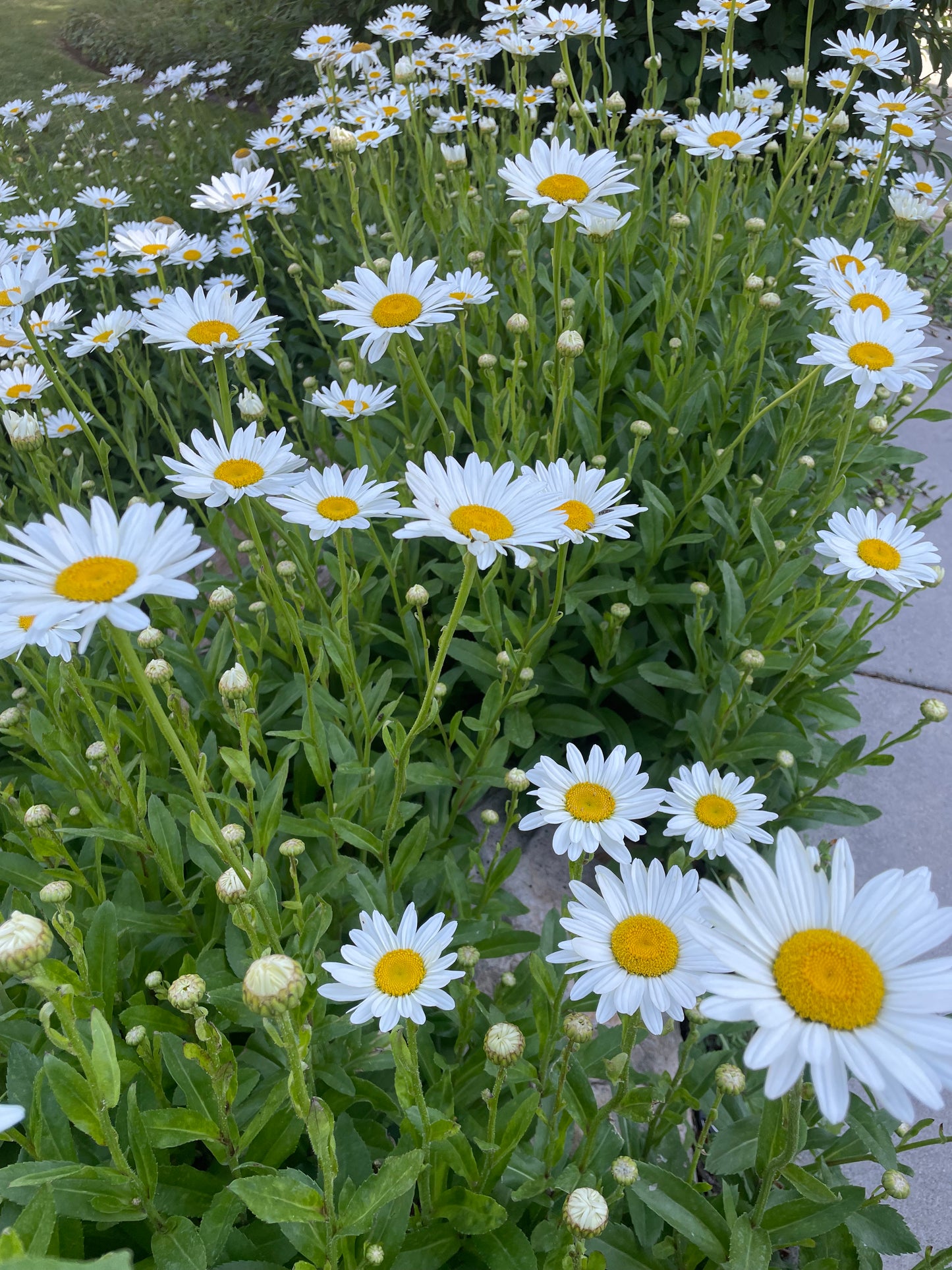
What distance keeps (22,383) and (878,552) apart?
2041mm

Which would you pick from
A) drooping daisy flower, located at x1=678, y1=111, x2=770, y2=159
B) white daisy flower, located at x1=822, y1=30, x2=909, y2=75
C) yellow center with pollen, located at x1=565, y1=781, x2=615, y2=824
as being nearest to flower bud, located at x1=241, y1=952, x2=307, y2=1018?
yellow center with pollen, located at x1=565, y1=781, x2=615, y2=824

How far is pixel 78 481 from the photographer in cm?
247

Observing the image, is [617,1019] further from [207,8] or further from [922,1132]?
[207,8]

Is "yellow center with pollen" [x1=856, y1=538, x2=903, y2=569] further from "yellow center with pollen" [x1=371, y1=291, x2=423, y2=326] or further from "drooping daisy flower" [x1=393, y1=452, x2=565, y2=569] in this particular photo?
"yellow center with pollen" [x1=371, y1=291, x2=423, y2=326]

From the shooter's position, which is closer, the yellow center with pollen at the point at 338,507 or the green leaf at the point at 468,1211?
the green leaf at the point at 468,1211

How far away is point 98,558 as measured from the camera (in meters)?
0.92

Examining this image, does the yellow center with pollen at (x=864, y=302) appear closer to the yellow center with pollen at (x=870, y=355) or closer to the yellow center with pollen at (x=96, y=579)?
the yellow center with pollen at (x=870, y=355)

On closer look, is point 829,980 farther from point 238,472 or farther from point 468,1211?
point 238,472

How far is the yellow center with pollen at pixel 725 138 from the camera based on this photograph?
7.88ft

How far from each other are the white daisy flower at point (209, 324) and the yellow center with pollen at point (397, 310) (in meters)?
0.22

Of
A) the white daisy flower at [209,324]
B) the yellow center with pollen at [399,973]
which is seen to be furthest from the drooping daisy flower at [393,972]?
the white daisy flower at [209,324]

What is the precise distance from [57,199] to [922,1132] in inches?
229

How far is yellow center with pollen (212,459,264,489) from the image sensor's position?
147 centimetres

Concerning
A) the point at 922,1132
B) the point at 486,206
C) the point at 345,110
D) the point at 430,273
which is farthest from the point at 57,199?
the point at 922,1132
